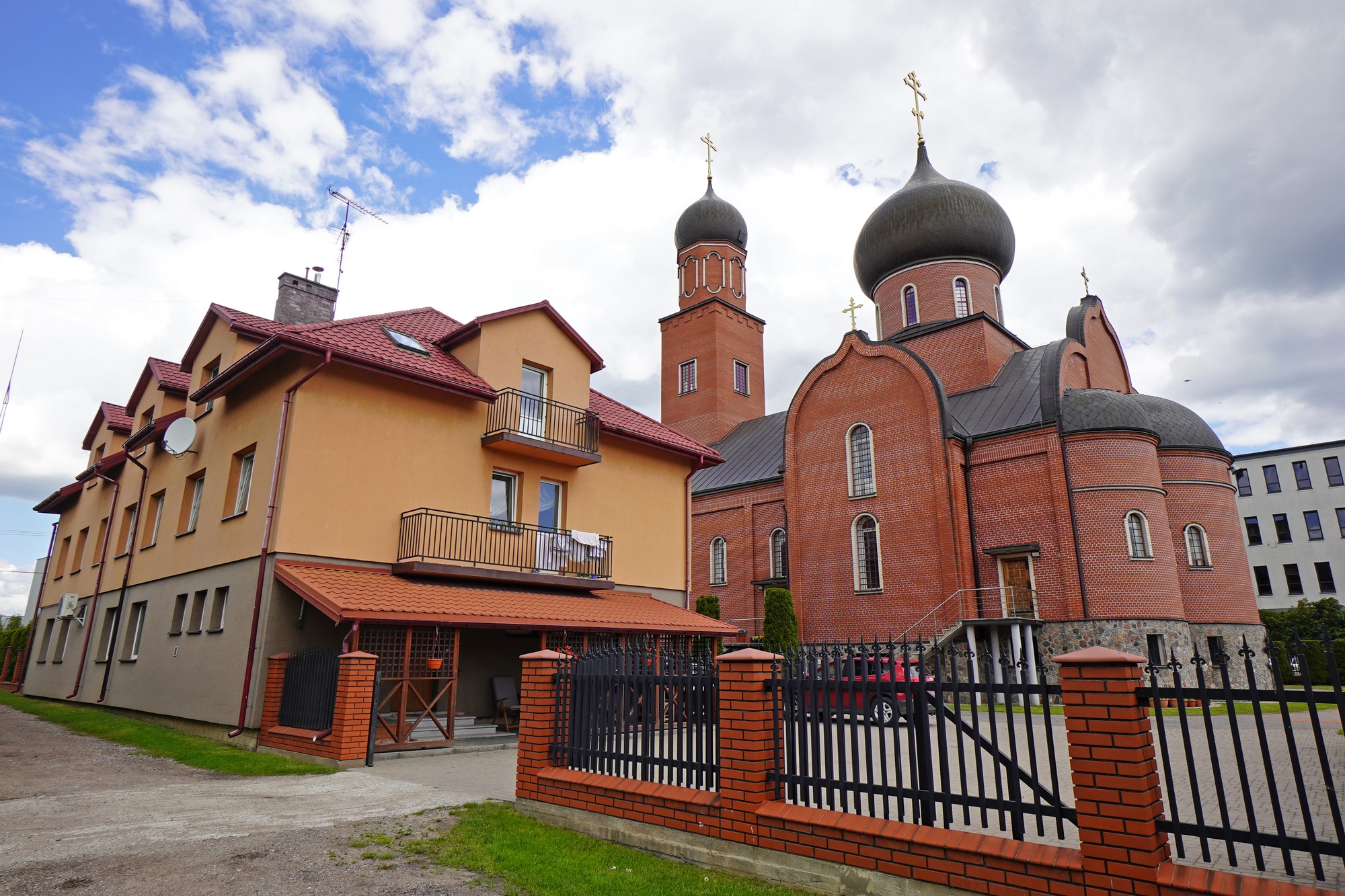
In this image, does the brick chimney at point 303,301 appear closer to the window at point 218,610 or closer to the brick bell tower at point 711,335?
the window at point 218,610

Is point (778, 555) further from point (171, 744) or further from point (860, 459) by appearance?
point (171, 744)

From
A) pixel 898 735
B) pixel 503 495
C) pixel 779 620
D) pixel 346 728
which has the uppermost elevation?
pixel 503 495

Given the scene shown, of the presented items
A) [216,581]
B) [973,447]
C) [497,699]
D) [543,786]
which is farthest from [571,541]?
[973,447]

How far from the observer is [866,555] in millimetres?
24469

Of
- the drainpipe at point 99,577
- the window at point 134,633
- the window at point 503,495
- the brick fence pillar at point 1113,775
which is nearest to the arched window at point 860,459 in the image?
the window at point 503,495

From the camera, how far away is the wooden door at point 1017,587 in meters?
21.4

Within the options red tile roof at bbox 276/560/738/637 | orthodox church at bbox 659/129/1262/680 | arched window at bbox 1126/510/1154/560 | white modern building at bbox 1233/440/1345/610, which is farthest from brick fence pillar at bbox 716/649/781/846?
white modern building at bbox 1233/440/1345/610

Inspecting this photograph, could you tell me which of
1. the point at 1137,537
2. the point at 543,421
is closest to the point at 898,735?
the point at 543,421

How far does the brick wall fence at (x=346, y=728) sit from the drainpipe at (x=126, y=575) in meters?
8.96

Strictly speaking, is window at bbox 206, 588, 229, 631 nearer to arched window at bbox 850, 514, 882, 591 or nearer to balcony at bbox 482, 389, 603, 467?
balcony at bbox 482, 389, 603, 467

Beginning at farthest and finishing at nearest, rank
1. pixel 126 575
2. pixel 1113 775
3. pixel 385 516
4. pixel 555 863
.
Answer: pixel 126 575 < pixel 385 516 < pixel 555 863 < pixel 1113 775

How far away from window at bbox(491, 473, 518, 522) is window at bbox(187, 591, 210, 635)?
4.95 m

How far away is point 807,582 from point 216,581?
17.2 meters

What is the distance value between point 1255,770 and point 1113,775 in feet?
23.8
